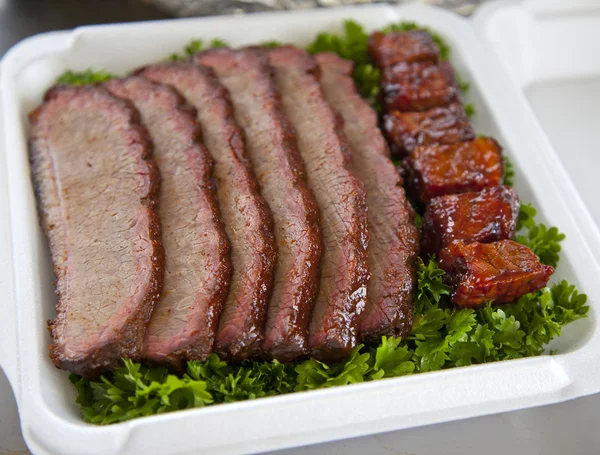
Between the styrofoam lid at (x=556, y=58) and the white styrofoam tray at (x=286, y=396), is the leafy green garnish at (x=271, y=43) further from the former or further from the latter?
the styrofoam lid at (x=556, y=58)

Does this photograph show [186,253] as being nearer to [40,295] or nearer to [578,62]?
[40,295]

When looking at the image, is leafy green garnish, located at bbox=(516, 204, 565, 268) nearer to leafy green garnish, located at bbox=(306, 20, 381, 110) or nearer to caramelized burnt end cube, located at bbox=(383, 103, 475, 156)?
caramelized burnt end cube, located at bbox=(383, 103, 475, 156)

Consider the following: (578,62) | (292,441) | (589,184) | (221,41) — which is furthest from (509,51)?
(292,441)

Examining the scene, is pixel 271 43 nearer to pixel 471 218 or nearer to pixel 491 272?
pixel 471 218

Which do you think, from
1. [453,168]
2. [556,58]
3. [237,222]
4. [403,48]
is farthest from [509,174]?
[556,58]

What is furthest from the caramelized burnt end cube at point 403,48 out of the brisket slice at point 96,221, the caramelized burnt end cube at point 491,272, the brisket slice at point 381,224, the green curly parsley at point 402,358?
the brisket slice at point 96,221
